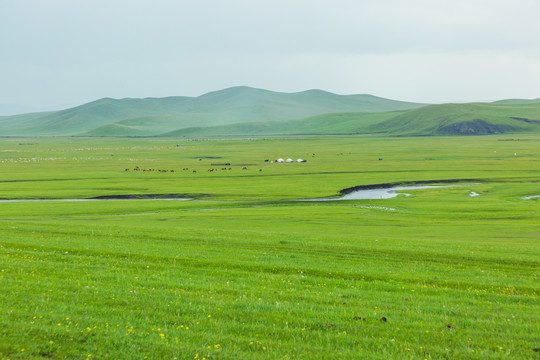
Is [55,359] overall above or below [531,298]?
above

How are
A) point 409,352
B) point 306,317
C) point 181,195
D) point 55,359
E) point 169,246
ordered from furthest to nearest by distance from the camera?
point 181,195, point 169,246, point 306,317, point 409,352, point 55,359

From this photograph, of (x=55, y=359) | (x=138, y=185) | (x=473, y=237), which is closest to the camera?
(x=55, y=359)

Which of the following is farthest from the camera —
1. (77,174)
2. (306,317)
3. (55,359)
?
(77,174)

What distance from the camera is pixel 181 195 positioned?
75.1 m

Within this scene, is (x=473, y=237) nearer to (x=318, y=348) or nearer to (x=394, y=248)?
(x=394, y=248)

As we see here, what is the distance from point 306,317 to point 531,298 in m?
8.26

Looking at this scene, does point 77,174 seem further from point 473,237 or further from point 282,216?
point 473,237

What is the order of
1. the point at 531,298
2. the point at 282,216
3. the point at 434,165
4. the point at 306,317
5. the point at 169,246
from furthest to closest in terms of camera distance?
the point at 434,165, the point at 282,216, the point at 169,246, the point at 531,298, the point at 306,317

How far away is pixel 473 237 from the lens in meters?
36.9

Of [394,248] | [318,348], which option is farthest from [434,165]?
[318,348]

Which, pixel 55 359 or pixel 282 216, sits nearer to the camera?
pixel 55 359

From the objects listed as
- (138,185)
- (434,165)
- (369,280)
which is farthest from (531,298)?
(434,165)

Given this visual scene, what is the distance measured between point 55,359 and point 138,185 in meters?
78.7

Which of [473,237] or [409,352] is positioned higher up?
[409,352]
